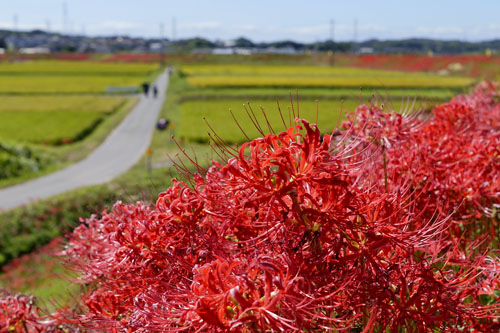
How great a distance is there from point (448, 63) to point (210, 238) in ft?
258

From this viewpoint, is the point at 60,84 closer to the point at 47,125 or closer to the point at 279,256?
the point at 47,125

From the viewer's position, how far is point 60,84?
60.3m

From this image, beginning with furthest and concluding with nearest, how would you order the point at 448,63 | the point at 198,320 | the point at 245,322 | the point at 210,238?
the point at 448,63, the point at 210,238, the point at 198,320, the point at 245,322

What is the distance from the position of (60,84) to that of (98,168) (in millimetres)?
41677

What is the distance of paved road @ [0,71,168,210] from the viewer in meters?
20.0

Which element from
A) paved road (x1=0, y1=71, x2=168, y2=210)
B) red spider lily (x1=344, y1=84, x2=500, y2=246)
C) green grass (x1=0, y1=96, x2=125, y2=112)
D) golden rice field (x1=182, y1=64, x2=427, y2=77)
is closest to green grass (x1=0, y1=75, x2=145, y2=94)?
green grass (x1=0, y1=96, x2=125, y2=112)

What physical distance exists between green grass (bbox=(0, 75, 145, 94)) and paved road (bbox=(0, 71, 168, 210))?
22151 mm

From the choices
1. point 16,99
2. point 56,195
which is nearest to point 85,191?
point 56,195

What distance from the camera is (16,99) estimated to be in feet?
158

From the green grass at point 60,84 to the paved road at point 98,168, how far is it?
2215 centimetres

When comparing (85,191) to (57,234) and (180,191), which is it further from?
(180,191)

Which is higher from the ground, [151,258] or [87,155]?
[151,258]

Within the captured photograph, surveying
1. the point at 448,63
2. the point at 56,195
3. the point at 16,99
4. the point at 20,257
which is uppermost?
the point at 448,63

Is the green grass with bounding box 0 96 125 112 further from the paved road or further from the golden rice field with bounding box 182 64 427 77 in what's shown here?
the golden rice field with bounding box 182 64 427 77
